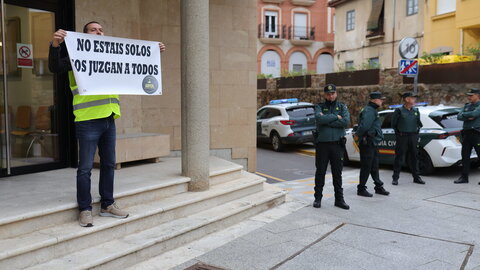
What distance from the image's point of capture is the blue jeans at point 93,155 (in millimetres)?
4535

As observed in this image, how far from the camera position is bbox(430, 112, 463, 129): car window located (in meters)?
9.52

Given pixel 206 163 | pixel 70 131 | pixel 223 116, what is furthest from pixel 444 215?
pixel 70 131

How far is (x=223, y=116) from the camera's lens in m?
9.23

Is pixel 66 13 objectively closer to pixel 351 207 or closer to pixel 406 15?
pixel 351 207

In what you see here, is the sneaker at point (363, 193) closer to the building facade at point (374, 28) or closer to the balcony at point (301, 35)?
the building facade at point (374, 28)

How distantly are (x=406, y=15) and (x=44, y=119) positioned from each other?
21.8m

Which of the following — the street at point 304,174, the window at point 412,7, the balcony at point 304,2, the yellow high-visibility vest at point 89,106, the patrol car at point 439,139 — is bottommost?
the street at point 304,174

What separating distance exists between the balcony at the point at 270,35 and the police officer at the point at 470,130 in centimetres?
3019

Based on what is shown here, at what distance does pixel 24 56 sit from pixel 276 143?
9.83 meters

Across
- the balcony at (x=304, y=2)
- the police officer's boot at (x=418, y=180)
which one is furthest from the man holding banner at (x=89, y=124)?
the balcony at (x=304, y=2)

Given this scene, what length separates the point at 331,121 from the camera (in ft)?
21.5

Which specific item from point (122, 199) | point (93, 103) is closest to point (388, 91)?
point (122, 199)

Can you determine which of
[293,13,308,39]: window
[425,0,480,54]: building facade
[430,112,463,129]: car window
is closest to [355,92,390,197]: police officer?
[430,112,463,129]: car window

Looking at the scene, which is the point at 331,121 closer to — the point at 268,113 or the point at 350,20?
the point at 268,113
